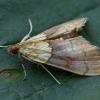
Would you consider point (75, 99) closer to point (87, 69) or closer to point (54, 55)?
point (87, 69)

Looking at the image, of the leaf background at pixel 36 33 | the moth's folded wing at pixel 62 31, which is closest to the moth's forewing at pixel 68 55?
the leaf background at pixel 36 33

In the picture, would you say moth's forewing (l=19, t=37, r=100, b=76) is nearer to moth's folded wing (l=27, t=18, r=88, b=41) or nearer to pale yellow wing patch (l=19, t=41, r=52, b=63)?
pale yellow wing patch (l=19, t=41, r=52, b=63)

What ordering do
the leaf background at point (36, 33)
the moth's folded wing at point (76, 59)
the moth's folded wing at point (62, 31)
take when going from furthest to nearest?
the moth's folded wing at point (62, 31) → the moth's folded wing at point (76, 59) → the leaf background at point (36, 33)

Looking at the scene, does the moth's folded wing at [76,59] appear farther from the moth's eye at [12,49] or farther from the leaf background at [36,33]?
the moth's eye at [12,49]

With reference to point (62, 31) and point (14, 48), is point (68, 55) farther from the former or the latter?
point (14, 48)

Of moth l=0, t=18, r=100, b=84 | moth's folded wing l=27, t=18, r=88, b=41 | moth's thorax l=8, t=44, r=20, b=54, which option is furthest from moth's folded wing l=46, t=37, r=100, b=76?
moth's thorax l=8, t=44, r=20, b=54

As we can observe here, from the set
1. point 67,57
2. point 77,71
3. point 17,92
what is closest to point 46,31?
point 67,57

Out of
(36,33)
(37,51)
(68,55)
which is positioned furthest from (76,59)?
(36,33)

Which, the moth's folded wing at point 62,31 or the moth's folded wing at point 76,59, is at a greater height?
the moth's folded wing at point 62,31
